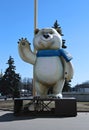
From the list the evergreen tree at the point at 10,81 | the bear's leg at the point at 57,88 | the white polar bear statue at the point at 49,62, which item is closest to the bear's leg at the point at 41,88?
the white polar bear statue at the point at 49,62

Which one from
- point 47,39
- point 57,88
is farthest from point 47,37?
point 57,88

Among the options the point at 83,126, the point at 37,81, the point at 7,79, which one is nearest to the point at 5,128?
the point at 83,126

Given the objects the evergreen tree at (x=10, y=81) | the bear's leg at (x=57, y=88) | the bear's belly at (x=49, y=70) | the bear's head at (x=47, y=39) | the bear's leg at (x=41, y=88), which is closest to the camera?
the bear's belly at (x=49, y=70)

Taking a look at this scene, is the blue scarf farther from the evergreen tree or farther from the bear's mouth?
the evergreen tree

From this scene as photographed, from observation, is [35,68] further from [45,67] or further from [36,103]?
[36,103]

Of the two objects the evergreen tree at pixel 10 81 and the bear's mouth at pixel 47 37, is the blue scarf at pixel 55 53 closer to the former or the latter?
the bear's mouth at pixel 47 37

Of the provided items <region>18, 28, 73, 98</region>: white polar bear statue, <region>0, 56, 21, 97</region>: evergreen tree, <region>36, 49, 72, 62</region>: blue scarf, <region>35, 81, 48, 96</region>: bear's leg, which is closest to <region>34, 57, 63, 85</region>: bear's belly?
<region>18, 28, 73, 98</region>: white polar bear statue

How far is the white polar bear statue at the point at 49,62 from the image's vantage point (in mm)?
14047

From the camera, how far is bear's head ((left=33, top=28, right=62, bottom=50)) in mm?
14117

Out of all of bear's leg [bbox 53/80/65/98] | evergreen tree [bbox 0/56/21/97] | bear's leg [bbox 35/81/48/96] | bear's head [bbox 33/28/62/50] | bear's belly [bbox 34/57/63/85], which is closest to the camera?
bear's belly [bbox 34/57/63/85]

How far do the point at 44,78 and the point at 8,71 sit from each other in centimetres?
3197

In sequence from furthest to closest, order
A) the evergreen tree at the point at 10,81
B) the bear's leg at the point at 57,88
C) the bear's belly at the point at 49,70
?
the evergreen tree at the point at 10,81, the bear's leg at the point at 57,88, the bear's belly at the point at 49,70

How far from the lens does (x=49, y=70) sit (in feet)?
45.9

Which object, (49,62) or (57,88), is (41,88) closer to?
(57,88)
